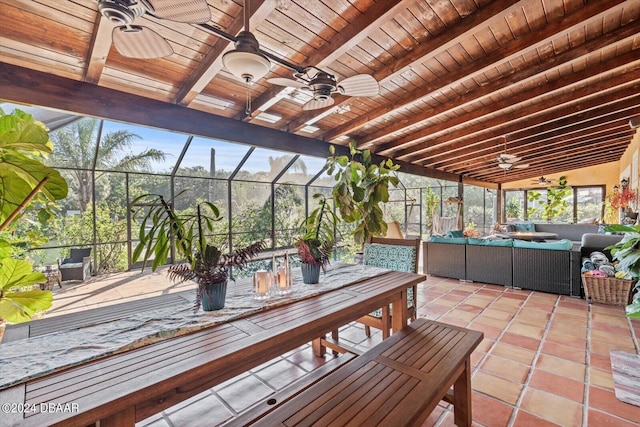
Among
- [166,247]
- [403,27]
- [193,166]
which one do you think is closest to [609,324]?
[403,27]

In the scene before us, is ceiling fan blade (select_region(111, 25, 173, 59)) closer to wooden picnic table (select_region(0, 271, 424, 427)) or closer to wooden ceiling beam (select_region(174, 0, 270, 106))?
wooden ceiling beam (select_region(174, 0, 270, 106))

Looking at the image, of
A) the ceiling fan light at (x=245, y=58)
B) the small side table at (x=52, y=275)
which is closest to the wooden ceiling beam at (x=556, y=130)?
the ceiling fan light at (x=245, y=58)

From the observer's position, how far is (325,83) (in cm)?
218

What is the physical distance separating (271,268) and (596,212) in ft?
44.5

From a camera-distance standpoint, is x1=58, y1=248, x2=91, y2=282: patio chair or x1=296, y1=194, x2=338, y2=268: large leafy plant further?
x1=58, y1=248, x2=91, y2=282: patio chair

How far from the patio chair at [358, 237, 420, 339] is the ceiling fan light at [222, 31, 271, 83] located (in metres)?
1.89

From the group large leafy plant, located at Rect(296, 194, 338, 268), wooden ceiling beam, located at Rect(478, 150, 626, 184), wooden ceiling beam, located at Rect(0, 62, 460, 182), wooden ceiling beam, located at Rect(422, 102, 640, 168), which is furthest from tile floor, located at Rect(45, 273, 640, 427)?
wooden ceiling beam, located at Rect(478, 150, 626, 184)

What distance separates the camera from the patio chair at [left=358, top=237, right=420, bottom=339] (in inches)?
98.4

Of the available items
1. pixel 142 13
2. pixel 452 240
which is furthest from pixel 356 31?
pixel 452 240

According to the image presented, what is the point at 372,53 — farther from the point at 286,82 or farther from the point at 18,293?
the point at 18,293

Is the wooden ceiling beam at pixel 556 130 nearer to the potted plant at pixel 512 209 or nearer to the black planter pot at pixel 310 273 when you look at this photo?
the potted plant at pixel 512 209

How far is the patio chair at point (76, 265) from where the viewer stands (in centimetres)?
483

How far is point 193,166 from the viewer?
580 cm

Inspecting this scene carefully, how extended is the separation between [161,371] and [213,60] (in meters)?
2.36
